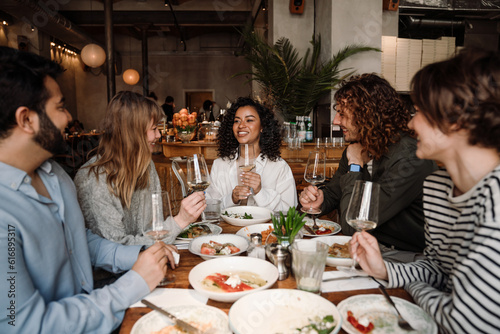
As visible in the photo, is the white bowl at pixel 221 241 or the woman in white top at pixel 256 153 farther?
the woman in white top at pixel 256 153

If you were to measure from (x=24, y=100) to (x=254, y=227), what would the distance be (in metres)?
1.15

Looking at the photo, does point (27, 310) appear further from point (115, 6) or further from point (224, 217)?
point (115, 6)

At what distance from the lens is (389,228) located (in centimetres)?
186

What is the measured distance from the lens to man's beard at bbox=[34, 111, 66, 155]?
102cm

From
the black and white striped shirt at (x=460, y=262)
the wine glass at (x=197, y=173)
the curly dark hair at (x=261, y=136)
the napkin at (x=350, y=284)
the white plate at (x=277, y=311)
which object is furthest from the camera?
the curly dark hair at (x=261, y=136)

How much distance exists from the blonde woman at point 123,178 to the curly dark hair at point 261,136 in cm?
125

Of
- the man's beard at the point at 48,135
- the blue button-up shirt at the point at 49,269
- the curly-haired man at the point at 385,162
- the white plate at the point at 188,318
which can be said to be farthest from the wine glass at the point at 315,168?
the man's beard at the point at 48,135

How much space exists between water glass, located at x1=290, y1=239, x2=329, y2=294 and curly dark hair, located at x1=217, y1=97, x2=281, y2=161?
6.11 ft

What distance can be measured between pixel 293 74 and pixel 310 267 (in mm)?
4905

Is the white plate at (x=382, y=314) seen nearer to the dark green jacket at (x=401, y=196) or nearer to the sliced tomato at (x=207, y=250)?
the sliced tomato at (x=207, y=250)

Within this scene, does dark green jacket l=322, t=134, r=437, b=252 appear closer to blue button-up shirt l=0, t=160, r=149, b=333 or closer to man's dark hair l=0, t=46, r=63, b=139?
blue button-up shirt l=0, t=160, r=149, b=333

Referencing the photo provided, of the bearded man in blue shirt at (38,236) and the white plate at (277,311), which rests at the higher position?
the bearded man in blue shirt at (38,236)

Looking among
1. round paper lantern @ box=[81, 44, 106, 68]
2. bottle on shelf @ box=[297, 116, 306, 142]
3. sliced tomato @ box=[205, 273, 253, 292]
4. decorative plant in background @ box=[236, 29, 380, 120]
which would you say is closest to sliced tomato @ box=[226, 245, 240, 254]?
sliced tomato @ box=[205, 273, 253, 292]

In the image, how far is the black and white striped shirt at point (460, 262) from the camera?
813mm
